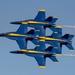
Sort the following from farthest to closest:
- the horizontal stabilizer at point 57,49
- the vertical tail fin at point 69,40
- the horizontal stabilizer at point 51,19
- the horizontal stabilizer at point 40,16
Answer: the vertical tail fin at point 69,40 → the horizontal stabilizer at point 40,16 → the horizontal stabilizer at point 51,19 → the horizontal stabilizer at point 57,49

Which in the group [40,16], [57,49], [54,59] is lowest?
[54,59]

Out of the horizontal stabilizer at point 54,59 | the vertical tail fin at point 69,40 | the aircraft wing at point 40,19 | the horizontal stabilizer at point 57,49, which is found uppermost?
the aircraft wing at point 40,19

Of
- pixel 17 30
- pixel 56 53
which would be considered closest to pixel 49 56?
pixel 56 53

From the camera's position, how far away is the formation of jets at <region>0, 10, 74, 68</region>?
17525 cm

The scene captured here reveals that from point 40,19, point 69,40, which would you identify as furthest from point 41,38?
point 69,40

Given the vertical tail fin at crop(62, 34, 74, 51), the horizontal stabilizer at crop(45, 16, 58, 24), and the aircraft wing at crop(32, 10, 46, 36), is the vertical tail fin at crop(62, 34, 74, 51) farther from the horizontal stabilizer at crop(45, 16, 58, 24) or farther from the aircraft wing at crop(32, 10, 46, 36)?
the aircraft wing at crop(32, 10, 46, 36)

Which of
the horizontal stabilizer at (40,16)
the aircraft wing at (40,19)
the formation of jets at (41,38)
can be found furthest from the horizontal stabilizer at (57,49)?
the horizontal stabilizer at (40,16)

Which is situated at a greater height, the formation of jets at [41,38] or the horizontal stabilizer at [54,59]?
the formation of jets at [41,38]

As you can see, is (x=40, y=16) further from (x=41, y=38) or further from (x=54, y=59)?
(x=54, y=59)

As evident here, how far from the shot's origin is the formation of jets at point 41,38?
17525 cm

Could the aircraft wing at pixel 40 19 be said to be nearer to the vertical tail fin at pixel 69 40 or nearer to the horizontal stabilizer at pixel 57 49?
the horizontal stabilizer at pixel 57 49

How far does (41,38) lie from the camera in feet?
583

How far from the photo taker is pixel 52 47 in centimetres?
17862

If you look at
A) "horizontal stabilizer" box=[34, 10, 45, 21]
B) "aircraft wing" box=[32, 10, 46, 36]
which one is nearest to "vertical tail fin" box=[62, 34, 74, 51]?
"aircraft wing" box=[32, 10, 46, 36]
